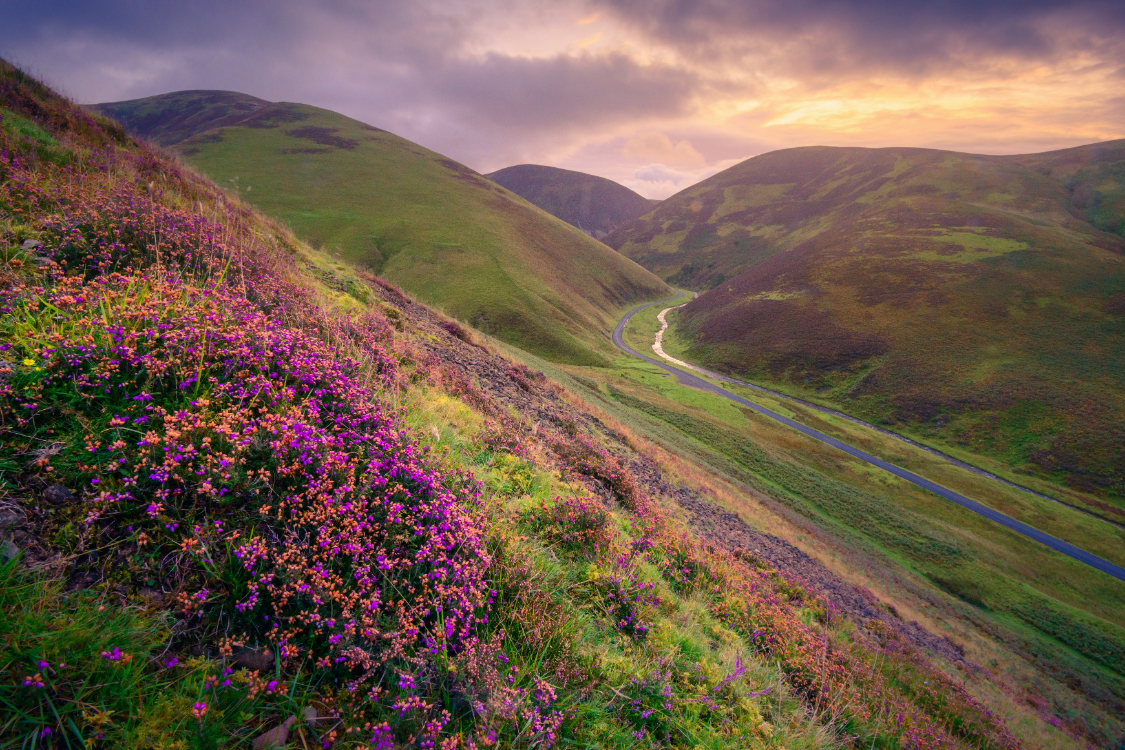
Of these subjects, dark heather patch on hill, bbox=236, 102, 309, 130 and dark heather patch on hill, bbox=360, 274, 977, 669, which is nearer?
dark heather patch on hill, bbox=360, 274, 977, 669

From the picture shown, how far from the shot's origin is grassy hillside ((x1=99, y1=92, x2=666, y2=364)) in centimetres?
6506

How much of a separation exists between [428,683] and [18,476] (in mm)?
2982

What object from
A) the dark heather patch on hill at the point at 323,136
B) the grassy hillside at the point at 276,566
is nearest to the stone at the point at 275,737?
the grassy hillside at the point at 276,566

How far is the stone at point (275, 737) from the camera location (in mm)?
2191

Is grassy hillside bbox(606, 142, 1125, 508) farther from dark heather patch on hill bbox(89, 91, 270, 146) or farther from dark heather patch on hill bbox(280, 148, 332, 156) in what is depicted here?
dark heather patch on hill bbox(89, 91, 270, 146)

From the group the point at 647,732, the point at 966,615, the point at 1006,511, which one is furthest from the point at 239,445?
the point at 1006,511

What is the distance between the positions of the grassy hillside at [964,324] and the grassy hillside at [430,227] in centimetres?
3004

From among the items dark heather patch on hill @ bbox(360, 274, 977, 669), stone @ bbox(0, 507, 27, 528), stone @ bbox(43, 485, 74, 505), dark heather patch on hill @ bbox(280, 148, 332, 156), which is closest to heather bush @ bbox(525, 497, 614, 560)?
stone @ bbox(43, 485, 74, 505)

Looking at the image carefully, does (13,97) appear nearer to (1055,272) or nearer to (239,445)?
(239,445)

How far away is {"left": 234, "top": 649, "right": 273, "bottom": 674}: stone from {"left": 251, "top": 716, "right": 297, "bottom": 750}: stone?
1.16ft

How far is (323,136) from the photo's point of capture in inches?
4523

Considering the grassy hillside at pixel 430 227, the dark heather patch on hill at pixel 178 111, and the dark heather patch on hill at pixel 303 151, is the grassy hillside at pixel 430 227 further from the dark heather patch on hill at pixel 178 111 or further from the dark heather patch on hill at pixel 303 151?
the dark heather patch on hill at pixel 178 111

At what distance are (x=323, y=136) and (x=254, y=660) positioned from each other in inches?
5812

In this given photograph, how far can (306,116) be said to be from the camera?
131 meters
